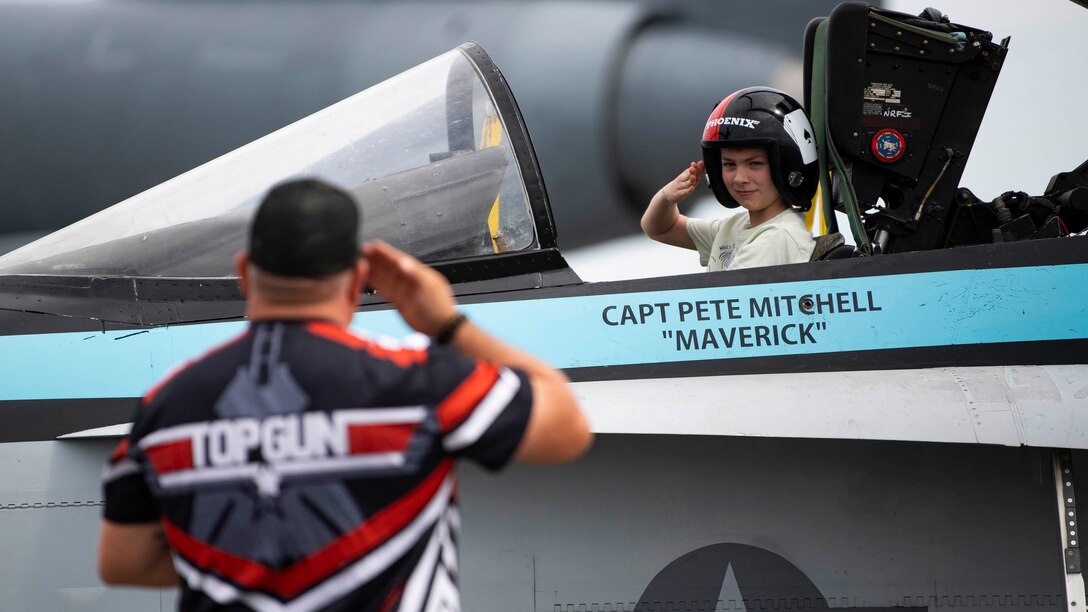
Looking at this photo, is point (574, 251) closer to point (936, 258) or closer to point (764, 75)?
point (764, 75)

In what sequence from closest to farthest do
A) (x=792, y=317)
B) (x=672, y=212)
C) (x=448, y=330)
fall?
(x=448, y=330) → (x=792, y=317) → (x=672, y=212)

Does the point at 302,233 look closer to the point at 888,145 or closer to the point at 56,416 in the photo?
the point at 56,416

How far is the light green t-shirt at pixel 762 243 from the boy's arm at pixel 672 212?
0.21m

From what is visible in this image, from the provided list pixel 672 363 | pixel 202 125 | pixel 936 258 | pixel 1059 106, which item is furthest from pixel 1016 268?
pixel 202 125

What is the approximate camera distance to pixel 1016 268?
10.4 feet

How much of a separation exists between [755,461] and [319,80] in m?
9.97

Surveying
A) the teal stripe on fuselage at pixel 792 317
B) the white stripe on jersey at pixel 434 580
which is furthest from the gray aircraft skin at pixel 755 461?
the white stripe on jersey at pixel 434 580

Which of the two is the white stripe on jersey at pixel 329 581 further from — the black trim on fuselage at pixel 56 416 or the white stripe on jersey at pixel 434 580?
the black trim on fuselage at pixel 56 416

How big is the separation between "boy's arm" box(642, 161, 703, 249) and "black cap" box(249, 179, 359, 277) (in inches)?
104

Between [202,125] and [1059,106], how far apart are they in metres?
9.27

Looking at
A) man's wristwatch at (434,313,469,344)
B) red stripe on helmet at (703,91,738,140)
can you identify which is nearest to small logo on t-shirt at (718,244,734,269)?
red stripe on helmet at (703,91,738,140)

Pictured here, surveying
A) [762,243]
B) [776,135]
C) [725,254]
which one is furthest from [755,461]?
[776,135]

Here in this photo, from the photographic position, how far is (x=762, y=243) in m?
3.44

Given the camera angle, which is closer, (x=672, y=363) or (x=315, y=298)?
(x=315, y=298)
